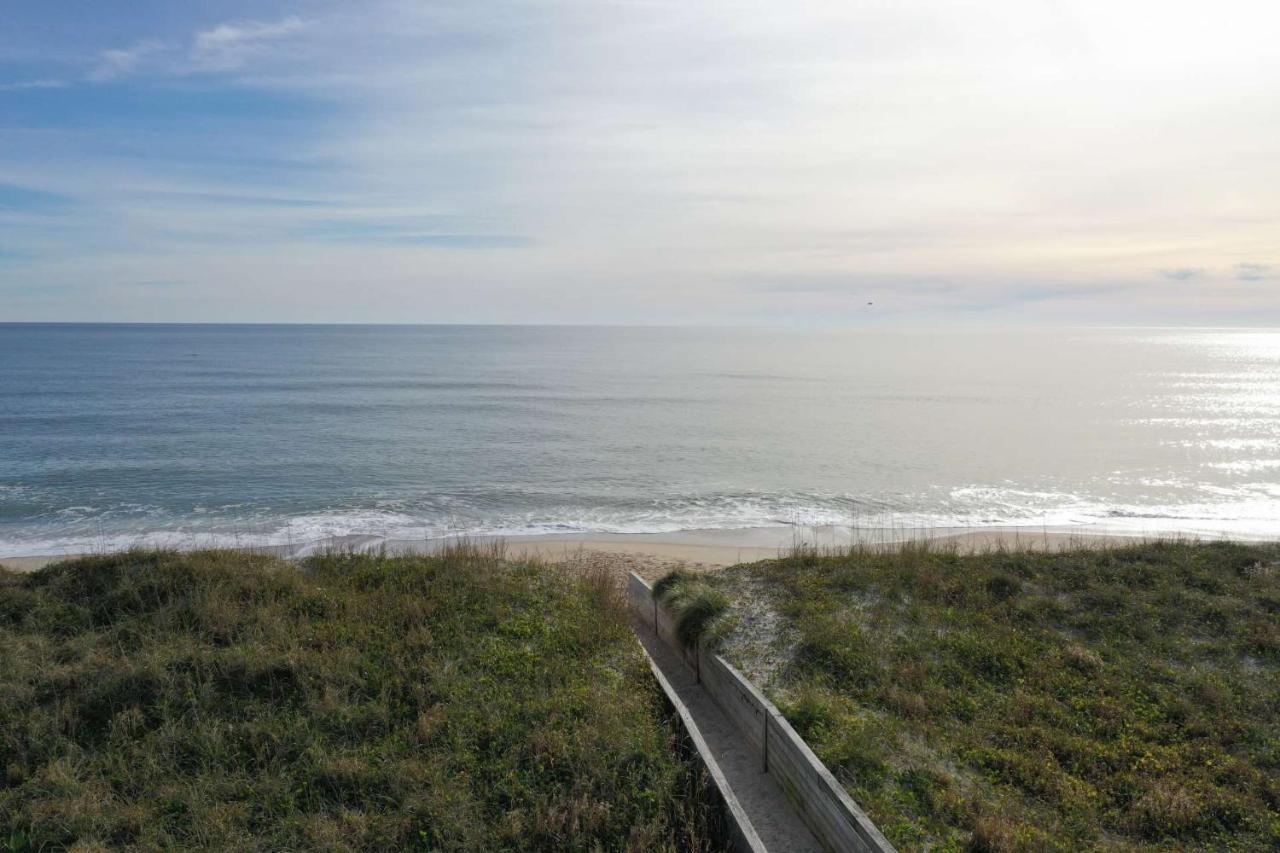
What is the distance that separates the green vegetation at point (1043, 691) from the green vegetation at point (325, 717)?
207 centimetres

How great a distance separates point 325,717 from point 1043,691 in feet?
26.6

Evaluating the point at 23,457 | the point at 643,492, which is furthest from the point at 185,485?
the point at 643,492

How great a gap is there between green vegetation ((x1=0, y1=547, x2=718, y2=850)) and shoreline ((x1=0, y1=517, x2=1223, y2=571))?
7.27m

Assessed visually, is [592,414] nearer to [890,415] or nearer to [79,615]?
[890,415]

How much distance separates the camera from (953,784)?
723 centimetres

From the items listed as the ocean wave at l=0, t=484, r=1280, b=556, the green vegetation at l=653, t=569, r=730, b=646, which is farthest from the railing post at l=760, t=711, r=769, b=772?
the ocean wave at l=0, t=484, r=1280, b=556

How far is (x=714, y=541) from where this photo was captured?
21.7 metres

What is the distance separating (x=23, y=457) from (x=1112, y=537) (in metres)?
39.2

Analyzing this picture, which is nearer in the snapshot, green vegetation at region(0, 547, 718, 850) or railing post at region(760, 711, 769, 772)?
green vegetation at region(0, 547, 718, 850)

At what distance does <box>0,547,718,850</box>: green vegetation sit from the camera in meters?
6.76

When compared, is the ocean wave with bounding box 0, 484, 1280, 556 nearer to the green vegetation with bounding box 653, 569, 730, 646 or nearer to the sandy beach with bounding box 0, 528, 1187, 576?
the sandy beach with bounding box 0, 528, 1187, 576

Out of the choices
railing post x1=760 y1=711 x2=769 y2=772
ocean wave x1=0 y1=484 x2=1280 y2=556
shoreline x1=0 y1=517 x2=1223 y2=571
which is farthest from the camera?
ocean wave x1=0 y1=484 x2=1280 y2=556

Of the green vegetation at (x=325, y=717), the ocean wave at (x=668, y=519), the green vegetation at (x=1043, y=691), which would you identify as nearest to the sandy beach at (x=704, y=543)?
the ocean wave at (x=668, y=519)

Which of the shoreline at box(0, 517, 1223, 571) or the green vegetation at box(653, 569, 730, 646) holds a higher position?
the green vegetation at box(653, 569, 730, 646)
